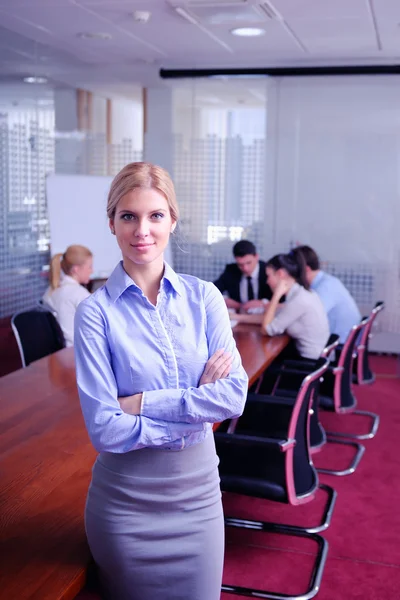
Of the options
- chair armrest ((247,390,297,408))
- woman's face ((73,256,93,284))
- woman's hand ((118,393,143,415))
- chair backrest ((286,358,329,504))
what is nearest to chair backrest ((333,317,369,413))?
chair armrest ((247,390,297,408))

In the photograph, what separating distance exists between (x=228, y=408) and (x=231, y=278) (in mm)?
4432

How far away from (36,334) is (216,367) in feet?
9.68

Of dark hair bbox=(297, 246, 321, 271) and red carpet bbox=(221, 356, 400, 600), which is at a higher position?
dark hair bbox=(297, 246, 321, 271)

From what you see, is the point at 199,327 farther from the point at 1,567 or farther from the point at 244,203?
the point at 244,203

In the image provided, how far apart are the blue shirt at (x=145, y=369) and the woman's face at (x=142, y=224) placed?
8 cm

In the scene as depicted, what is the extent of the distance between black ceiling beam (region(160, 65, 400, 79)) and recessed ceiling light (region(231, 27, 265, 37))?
1.44 meters

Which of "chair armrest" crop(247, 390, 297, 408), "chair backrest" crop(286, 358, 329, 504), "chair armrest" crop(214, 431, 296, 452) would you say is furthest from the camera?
"chair armrest" crop(247, 390, 297, 408)

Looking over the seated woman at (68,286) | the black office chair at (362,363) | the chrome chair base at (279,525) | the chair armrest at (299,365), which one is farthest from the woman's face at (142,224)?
the black office chair at (362,363)

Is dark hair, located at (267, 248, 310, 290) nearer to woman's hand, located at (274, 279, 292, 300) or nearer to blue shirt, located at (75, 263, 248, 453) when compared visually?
woman's hand, located at (274, 279, 292, 300)

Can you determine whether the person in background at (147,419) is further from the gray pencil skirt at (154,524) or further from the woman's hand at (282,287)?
the woman's hand at (282,287)

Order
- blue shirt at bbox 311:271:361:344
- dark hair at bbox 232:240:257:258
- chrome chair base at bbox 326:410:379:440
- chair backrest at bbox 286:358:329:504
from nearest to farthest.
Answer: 1. chair backrest at bbox 286:358:329:504
2. chrome chair base at bbox 326:410:379:440
3. blue shirt at bbox 311:271:361:344
4. dark hair at bbox 232:240:257:258

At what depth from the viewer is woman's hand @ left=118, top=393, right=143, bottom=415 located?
1.68 metres

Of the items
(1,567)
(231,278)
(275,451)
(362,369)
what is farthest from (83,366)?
(231,278)

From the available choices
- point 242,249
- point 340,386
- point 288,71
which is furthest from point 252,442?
point 288,71
